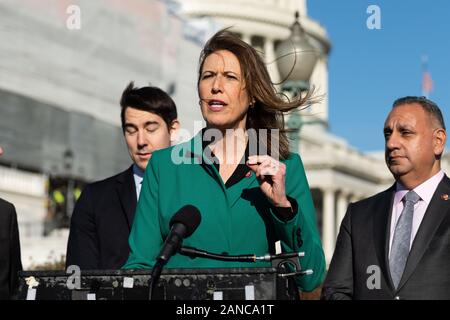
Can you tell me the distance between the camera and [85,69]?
4819cm

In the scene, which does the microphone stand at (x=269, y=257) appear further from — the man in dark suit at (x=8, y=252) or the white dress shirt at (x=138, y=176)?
the white dress shirt at (x=138, y=176)

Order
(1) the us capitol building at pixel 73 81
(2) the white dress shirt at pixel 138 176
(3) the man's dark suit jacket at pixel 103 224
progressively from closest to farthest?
(3) the man's dark suit jacket at pixel 103 224 < (2) the white dress shirt at pixel 138 176 < (1) the us capitol building at pixel 73 81

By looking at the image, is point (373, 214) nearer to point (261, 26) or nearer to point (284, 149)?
point (284, 149)

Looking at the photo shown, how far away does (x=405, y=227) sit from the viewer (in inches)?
197

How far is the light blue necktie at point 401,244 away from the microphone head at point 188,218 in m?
1.16

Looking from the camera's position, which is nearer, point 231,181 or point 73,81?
point 231,181

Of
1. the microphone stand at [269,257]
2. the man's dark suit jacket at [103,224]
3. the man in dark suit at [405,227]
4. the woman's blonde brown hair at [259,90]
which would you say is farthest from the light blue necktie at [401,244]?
the man's dark suit jacket at [103,224]

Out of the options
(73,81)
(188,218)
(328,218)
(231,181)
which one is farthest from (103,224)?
(328,218)

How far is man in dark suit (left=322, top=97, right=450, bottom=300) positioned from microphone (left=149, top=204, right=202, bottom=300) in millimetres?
1064

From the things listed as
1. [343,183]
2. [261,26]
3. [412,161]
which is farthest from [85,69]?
[261,26]

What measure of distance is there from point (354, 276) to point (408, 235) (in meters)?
0.33

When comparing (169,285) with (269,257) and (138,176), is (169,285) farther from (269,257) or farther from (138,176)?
(138,176)

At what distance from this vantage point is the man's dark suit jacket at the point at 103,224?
6.31 m

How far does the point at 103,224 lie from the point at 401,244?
2.08 metres
